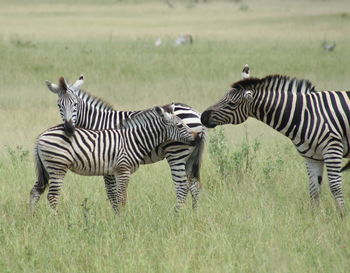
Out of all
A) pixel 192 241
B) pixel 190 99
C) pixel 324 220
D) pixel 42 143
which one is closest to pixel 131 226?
pixel 192 241

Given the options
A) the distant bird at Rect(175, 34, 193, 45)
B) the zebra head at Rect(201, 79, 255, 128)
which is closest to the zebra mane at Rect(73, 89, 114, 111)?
the zebra head at Rect(201, 79, 255, 128)

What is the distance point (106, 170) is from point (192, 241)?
143 cm

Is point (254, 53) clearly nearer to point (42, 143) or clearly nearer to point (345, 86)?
point (345, 86)

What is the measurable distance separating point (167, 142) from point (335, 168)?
1.83 metres

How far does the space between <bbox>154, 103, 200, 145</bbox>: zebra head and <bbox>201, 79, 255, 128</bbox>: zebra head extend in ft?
0.66

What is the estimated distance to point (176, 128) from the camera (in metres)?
7.46

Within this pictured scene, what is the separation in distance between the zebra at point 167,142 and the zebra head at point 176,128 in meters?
0.20

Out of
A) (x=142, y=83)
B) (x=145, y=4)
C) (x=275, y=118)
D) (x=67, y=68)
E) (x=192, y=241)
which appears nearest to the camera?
(x=192, y=241)

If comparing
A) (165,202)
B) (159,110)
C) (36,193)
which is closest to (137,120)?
(159,110)

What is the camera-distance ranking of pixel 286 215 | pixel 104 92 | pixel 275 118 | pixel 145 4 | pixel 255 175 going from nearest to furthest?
pixel 286 215 < pixel 275 118 < pixel 255 175 < pixel 104 92 < pixel 145 4

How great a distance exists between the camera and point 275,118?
7.34 m

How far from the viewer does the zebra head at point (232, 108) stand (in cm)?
732

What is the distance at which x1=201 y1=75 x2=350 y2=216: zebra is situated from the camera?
7.12 meters

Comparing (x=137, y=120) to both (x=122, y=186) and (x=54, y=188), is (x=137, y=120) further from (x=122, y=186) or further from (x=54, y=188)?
(x=54, y=188)
